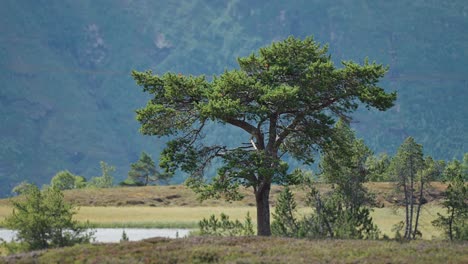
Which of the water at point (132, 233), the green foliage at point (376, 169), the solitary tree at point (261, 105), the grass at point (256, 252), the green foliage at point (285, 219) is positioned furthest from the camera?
the water at point (132, 233)

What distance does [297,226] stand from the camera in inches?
1532

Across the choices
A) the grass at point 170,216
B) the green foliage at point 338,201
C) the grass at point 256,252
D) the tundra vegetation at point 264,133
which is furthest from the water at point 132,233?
the grass at point 256,252

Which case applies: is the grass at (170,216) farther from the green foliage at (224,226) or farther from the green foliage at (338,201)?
the green foliage at (224,226)

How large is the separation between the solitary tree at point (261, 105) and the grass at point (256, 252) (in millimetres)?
5716

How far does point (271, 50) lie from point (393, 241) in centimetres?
1197

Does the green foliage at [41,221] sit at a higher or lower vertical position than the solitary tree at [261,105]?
lower

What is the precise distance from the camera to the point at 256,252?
2758 cm

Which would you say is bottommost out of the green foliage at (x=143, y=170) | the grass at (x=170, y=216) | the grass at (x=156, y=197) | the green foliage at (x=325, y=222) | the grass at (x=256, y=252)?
the grass at (x=256, y=252)

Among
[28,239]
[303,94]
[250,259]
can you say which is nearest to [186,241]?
[250,259]

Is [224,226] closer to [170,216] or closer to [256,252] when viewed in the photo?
[256,252]

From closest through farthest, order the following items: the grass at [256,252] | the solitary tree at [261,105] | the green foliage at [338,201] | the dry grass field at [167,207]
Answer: the grass at [256,252]
the solitary tree at [261,105]
the green foliage at [338,201]
the dry grass field at [167,207]

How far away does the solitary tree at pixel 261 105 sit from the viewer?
35375 millimetres

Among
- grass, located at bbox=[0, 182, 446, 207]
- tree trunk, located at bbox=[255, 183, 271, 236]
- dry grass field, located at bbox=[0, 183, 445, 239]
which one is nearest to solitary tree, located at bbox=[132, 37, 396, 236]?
tree trunk, located at bbox=[255, 183, 271, 236]

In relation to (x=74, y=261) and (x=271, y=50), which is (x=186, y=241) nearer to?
(x=74, y=261)
